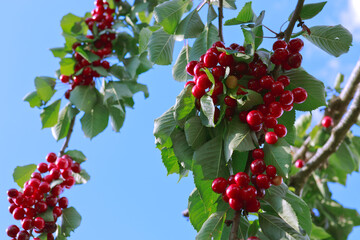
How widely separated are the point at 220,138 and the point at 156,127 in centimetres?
16

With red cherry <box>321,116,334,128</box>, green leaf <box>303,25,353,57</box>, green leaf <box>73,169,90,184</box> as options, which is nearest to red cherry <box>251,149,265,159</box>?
green leaf <box>303,25,353,57</box>

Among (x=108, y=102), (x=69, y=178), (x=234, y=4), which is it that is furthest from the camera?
(x=108, y=102)

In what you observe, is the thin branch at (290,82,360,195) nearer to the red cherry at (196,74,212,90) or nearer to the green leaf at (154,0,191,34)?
the green leaf at (154,0,191,34)

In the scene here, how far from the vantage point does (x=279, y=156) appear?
0.87 metres

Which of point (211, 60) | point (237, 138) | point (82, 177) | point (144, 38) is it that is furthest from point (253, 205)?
point (82, 177)

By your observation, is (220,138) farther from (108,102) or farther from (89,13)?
(89,13)

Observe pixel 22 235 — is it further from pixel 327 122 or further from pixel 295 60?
pixel 327 122

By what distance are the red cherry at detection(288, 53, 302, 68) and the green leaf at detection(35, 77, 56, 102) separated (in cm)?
177

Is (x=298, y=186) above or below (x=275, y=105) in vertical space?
above

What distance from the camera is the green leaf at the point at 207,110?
89 cm

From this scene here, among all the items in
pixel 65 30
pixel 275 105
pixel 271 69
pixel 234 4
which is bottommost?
pixel 275 105

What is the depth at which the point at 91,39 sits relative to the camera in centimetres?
246

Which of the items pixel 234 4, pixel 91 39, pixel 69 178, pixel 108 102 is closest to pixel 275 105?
pixel 234 4

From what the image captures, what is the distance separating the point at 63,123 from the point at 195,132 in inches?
62.7
